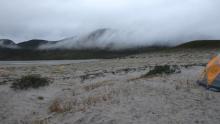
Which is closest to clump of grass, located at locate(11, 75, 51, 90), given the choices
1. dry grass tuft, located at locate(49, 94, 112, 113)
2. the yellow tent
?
dry grass tuft, located at locate(49, 94, 112, 113)

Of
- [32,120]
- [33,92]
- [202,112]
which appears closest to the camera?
[202,112]

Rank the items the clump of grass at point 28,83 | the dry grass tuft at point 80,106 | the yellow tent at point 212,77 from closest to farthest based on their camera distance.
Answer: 1. the dry grass tuft at point 80,106
2. the yellow tent at point 212,77
3. the clump of grass at point 28,83

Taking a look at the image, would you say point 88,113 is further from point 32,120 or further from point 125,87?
point 125,87

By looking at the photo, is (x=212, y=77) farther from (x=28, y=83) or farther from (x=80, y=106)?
(x=28, y=83)

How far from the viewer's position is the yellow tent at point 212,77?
33.1ft

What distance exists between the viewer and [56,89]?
A: 15266 millimetres

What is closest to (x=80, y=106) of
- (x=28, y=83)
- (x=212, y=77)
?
(x=212, y=77)

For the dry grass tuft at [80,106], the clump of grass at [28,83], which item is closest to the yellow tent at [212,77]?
the dry grass tuft at [80,106]

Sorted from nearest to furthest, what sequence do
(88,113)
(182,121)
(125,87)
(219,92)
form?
1. (182,121)
2. (88,113)
3. (219,92)
4. (125,87)

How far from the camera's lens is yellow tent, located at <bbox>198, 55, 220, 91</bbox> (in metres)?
10.1

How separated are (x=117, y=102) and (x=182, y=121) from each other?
2.67 m

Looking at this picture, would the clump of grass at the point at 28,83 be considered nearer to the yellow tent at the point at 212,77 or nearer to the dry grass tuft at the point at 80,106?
the dry grass tuft at the point at 80,106

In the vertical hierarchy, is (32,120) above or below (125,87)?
below

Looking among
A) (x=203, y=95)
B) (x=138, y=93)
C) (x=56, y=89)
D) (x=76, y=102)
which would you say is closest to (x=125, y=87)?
(x=138, y=93)
